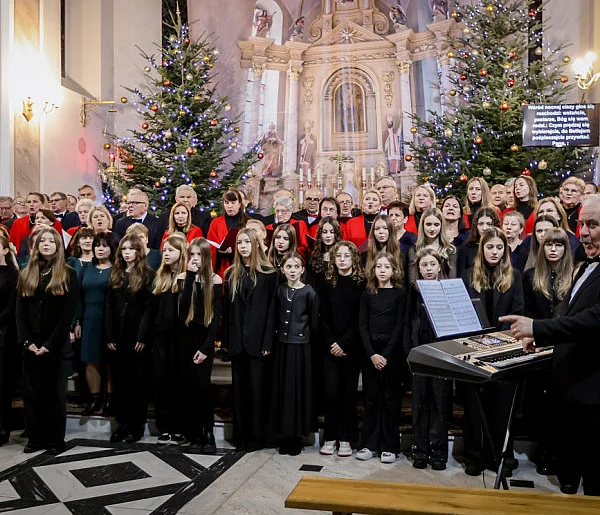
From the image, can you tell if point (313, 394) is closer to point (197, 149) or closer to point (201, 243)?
point (201, 243)

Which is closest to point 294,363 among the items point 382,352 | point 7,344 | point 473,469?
point 382,352

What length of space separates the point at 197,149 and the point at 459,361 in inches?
317

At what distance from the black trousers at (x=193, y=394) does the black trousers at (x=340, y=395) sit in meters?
0.93

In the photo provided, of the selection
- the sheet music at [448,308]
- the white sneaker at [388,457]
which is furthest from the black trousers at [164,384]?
the sheet music at [448,308]

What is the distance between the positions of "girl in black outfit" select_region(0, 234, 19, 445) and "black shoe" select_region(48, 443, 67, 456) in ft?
1.72

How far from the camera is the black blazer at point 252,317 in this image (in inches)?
214

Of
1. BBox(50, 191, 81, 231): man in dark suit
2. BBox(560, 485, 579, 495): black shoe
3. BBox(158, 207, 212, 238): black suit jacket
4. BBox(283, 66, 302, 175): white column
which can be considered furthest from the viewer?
BBox(283, 66, 302, 175): white column

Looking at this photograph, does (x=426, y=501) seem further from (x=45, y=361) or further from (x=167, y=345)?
(x=45, y=361)

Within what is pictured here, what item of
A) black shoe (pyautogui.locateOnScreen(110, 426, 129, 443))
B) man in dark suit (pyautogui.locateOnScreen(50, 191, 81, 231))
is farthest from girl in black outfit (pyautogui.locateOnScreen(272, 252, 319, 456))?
man in dark suit (pyautogui.locateOnScreen(50, 191, 81, 231))

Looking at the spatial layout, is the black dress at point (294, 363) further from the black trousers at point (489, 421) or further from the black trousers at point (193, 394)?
the black trousers at point (489, 421)

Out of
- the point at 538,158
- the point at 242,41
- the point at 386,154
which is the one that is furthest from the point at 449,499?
the point at 242,41

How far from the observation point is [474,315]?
361 centimetres

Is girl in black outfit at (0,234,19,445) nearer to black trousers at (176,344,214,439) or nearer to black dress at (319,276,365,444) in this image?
black trousers at (176,344,214,439)

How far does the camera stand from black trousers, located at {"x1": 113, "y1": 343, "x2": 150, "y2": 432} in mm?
Answer: 5664
